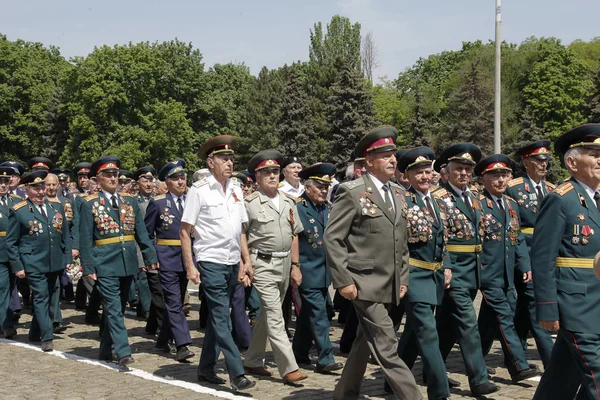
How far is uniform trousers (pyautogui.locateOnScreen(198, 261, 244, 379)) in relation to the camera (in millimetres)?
8047

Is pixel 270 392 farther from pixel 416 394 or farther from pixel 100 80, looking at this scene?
pixel 100 80

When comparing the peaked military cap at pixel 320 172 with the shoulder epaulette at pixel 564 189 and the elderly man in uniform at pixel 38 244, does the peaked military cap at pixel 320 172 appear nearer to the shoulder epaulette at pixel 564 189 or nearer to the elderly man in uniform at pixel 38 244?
the elderly man in uniform at pixel 38 244

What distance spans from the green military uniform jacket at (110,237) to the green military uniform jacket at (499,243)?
4.03 metres

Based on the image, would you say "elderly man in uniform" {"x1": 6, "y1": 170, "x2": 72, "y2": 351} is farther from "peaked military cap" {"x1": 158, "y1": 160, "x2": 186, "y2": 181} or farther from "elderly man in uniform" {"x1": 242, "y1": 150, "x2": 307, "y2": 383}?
"elderly man in uniform" {"x1": 242, "y1": 150, "x2": 307, "y2": 383}

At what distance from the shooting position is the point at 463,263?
8.12 m

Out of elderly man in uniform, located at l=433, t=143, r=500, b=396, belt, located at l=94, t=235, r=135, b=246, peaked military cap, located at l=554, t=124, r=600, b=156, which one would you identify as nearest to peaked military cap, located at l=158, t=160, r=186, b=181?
belt, located at l=94, t=235, r=135, b=246

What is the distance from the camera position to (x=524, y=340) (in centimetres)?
938

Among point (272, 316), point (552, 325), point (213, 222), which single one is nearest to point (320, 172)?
point (213, 222)

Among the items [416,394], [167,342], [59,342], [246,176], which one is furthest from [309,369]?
[246,176]

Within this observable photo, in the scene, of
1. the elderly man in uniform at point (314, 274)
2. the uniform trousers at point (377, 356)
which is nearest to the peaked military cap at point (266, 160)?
the elderly man in uniform at point (314, 274)

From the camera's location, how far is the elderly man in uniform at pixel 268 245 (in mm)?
8672

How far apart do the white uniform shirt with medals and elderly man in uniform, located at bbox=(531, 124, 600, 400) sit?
347 cm

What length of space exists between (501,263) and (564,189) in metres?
2.78

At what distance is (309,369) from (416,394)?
2779mm
